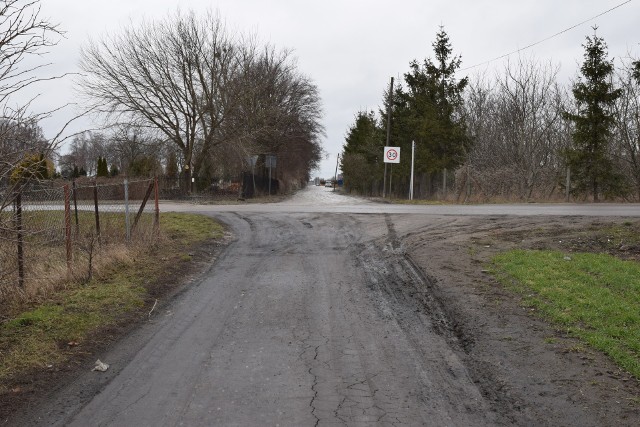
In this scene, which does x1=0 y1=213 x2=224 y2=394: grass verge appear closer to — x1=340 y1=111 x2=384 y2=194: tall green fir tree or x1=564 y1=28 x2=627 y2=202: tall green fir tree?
x1=564 y1=28 x2=627 y2=202: tall green fir tree

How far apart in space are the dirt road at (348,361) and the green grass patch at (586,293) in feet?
0.89

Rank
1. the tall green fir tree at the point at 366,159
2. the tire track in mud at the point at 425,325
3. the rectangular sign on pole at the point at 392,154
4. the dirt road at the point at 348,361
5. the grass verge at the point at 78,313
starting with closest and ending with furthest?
the dirt road at the point at 348,361, the tire track in mud at the point at 425,325, the grass verge at the point at 78,313, the rectangular sign on pole at the point at 392,154, the tall green fir tree at the point at 366,159

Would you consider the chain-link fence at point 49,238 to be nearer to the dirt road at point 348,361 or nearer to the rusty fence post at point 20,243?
the rusty fence post at point 20,243

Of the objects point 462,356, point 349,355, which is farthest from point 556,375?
point 349,355

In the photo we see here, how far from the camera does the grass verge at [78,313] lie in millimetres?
5781

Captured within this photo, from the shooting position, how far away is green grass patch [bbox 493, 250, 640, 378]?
601 centimetres

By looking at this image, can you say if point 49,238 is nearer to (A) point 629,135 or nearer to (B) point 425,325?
(B) point 425,325

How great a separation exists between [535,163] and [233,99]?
22.1 meters

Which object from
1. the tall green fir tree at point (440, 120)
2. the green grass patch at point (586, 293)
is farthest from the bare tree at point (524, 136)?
the green grass patch at point (586, 293)

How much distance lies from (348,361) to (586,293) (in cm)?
409

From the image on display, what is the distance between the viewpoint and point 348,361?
5.72 metres

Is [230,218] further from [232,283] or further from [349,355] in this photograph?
[349,355]

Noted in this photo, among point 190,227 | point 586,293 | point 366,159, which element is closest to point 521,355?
point 586,293

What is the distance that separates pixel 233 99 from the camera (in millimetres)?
36688
